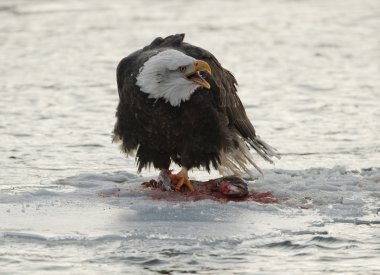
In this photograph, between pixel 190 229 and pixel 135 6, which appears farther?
pixel 135 6

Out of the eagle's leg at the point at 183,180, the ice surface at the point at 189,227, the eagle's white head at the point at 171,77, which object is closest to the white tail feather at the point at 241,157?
the ice surface at the point at 189,227

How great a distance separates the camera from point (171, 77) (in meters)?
7.91

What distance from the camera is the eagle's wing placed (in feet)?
27.3

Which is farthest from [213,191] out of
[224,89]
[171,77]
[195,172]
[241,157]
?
[195,172]

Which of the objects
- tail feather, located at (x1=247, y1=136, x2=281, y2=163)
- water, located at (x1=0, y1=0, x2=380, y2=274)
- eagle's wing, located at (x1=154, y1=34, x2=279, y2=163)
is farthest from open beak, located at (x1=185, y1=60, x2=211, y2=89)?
tail feather, located at (x1=247, y1=136, x2=281, y2=163)

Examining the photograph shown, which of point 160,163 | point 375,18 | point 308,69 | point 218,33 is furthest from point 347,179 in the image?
point 375,18

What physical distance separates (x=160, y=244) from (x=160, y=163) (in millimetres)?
1645

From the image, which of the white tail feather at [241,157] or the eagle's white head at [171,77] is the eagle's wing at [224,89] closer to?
the white tail feather at [241,157]

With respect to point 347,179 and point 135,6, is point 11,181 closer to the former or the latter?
point 347,179

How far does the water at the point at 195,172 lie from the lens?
22.2ft

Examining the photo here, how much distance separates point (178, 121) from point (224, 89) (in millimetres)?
528

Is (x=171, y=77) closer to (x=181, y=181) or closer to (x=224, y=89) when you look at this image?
(x=224, y=89)

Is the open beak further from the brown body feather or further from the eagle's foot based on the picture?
the eagle's foot

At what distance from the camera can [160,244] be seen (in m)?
6.92
